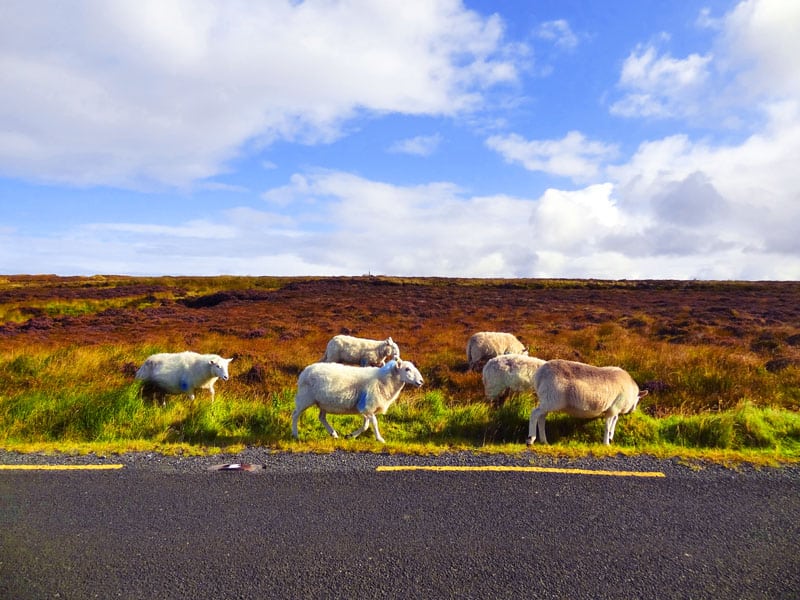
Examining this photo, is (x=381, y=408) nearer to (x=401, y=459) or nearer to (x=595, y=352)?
(x=401, y=459)

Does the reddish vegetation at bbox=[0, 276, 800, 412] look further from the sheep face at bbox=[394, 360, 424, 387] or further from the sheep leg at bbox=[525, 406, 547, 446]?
the sheep face at bbox=[394, 360, 424, 387]

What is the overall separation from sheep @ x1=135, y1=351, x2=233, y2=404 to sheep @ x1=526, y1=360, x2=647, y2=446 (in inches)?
282

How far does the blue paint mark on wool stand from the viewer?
25.4 ft

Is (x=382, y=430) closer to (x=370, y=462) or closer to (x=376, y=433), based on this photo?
(x=376, y=433)

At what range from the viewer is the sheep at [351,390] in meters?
7.79

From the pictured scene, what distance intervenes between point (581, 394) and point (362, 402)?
358 cm

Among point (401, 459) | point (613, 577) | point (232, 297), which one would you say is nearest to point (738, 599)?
point (613, 577)

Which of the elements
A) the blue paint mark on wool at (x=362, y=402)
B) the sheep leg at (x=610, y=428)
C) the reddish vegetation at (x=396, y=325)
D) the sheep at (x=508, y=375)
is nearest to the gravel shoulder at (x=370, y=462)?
the sheep leg at (x=610, y=428)

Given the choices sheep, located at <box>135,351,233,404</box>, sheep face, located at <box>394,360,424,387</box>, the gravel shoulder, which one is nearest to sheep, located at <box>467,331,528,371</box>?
sheep face, located at <box>394,360,424,387</box>

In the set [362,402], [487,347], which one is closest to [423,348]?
[487,347]

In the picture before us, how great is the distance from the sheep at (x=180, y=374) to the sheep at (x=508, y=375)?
6153mm

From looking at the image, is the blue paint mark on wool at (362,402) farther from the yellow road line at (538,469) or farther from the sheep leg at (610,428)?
the sheep leg at (610,428)

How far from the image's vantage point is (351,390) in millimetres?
7914

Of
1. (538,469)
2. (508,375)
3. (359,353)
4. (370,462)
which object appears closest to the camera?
(538,469)
